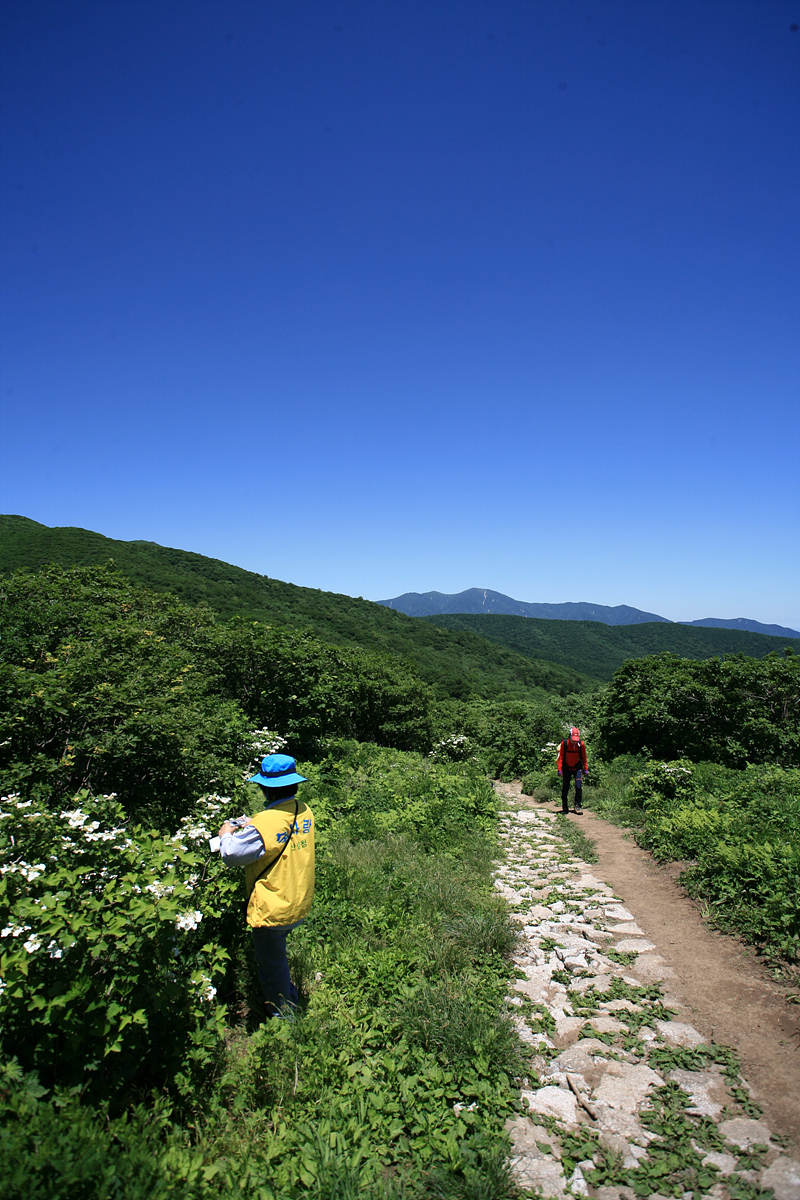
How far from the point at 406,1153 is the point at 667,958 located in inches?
119

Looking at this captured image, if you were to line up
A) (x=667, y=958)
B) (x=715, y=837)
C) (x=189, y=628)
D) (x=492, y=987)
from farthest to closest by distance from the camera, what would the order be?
(x=189, y=628) → (x=715, y=837) → (x=667, y=958) → (x=492, y=987)

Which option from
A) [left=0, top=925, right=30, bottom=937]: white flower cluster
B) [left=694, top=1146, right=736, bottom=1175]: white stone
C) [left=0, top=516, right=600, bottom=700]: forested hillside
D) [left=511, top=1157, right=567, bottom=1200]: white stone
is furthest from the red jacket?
[left=0, top=516, right=600, bottom=700]: forested hillside

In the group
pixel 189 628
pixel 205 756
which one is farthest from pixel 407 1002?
pixel 189 628

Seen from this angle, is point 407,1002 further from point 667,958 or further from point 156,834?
point 667,958

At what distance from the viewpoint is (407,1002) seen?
4062 millimetres

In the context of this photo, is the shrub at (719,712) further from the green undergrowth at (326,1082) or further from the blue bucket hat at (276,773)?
the blue bucket hat at (276,773)

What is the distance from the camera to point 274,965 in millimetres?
3975

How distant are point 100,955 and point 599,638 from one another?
136m

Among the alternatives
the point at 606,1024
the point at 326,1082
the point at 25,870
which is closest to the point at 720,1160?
the point at 606,1024

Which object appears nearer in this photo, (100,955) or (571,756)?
(100,955)

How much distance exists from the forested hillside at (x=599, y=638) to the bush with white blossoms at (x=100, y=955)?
105 metres

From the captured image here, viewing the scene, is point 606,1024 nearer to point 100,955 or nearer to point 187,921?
point 187,921

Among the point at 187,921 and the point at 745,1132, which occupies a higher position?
the point at 187,921

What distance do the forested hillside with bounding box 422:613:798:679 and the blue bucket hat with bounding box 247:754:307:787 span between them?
341 feet
